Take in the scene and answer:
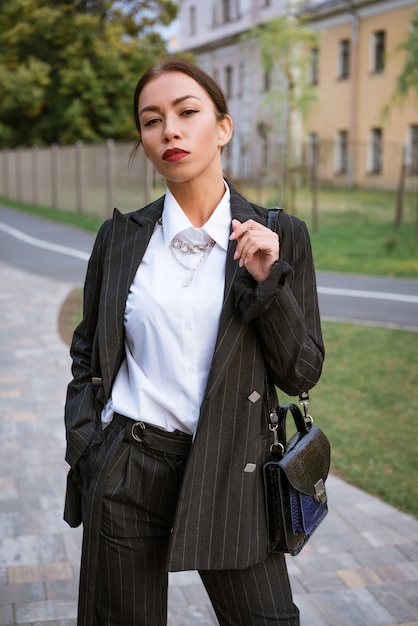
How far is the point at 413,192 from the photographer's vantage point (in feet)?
71.7

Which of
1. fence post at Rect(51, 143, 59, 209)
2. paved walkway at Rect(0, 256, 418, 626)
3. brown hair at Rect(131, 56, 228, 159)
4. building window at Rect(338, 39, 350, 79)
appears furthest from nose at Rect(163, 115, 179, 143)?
building window at Rect(338, 39, 350, 79)

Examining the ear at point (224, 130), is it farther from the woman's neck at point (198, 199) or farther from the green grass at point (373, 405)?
the green grass at point (373, 405)

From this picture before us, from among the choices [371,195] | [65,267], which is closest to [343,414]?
[65,267]

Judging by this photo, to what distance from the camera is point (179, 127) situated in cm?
219

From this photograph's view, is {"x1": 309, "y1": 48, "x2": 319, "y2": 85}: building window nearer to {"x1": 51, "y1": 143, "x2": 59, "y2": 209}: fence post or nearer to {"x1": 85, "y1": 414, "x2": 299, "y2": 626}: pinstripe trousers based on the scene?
{"x1": 51, "y1": 143, "x2": 59, "y2": 209}: fence post

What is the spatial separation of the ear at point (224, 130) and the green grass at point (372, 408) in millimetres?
3121

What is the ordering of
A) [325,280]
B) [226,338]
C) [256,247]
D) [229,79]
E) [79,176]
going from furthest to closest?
[229,79], [79,176], [325,280], [226,338], [256,247]

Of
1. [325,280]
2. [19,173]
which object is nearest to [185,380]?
[325,280]

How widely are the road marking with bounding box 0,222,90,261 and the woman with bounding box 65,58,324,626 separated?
14.3 meters

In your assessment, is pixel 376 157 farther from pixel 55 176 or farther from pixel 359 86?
pixel 55 176

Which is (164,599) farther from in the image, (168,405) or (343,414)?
(343,414)

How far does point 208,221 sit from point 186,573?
2.32 m

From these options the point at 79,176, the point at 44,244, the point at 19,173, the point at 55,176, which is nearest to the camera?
the point at 44,244

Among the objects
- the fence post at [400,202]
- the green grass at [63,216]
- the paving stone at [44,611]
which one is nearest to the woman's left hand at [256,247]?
the paving stone at [44,611]
